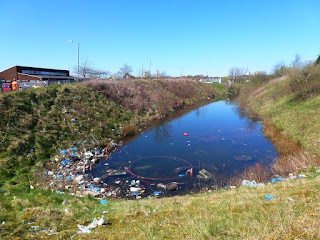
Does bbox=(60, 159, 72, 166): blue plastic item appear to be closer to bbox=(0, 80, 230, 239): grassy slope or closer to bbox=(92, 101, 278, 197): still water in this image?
bbox=(0, 80, 230, 239): grassy slope

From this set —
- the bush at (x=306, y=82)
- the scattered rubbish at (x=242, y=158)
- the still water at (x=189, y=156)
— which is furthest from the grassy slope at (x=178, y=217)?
the bush at (x=306, y=82)

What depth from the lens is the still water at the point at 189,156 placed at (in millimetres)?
10094

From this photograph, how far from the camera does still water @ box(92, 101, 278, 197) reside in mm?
10094

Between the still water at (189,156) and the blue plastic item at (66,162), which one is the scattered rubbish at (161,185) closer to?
the still water at (189,156)

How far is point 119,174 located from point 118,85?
687 inches

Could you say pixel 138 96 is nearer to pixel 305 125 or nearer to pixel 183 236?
pixel 305 125

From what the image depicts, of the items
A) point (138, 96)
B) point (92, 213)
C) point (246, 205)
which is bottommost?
point (92, 213)

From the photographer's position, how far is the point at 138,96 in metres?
26.9

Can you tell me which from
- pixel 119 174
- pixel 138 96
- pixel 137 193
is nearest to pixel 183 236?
pixel 137 193

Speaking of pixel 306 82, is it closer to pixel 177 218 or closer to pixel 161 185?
pixel 161 185

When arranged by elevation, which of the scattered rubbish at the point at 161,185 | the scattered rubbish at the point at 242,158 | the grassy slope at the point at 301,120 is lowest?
the scattered rubbish at the point at 161,185

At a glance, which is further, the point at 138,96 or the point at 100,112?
the point at 138,96

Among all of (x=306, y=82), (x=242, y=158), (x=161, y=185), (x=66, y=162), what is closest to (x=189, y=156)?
(x=242, y=158)

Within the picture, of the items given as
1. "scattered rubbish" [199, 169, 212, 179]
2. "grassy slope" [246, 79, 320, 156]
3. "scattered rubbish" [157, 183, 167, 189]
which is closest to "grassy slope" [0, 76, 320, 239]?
"scattered rubbish" [157, 183, 167, 189]
